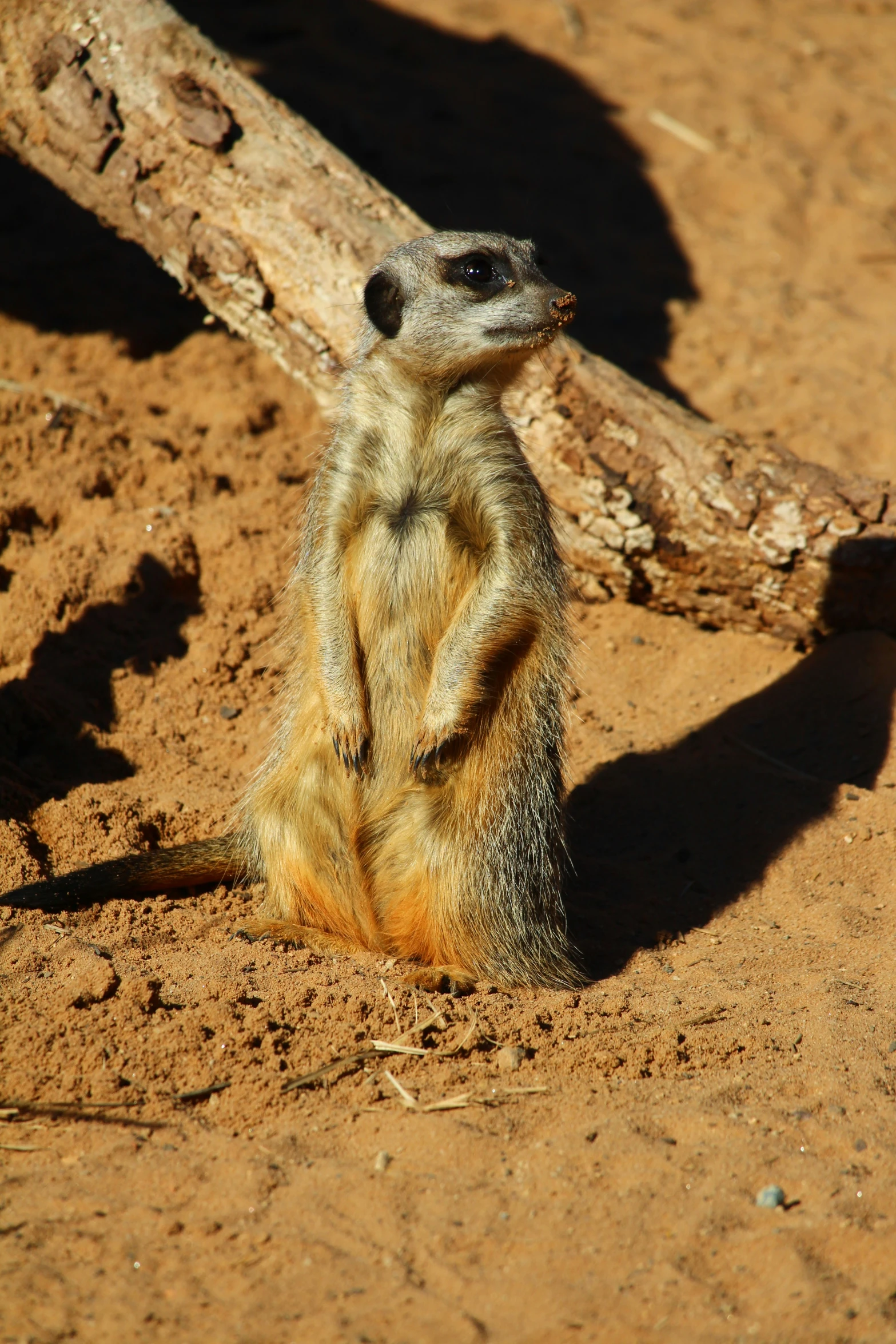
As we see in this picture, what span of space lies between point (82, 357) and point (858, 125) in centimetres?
602

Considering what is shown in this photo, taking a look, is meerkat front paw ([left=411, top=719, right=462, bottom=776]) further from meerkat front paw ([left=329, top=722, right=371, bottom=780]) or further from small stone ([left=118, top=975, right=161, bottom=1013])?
small stone ([left=118, top=975, right=161, bottom=1013])

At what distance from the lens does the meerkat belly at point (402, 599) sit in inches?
133

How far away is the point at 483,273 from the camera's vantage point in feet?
11.3

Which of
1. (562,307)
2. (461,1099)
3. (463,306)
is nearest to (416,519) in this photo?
(463,306)

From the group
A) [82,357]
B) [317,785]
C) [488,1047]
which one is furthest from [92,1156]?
[82,357]

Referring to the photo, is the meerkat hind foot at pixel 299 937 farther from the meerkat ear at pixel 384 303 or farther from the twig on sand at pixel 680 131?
the twig on sand at pixel 680 131

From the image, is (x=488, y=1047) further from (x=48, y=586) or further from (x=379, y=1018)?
(x=48, y=586)

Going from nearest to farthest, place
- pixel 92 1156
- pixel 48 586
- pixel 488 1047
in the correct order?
pixel 92 1156, pixel 488 1047, pixel 48 586

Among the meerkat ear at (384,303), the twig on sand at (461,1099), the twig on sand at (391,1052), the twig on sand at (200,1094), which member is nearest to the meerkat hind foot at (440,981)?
the twig on sand at (391,1052)

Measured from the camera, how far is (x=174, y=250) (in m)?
4.67

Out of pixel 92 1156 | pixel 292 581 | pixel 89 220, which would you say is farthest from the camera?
pixel 89 220

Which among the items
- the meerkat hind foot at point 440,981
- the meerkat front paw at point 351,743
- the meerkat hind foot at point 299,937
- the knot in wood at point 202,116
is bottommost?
the meerkat hind foot at point 299,937

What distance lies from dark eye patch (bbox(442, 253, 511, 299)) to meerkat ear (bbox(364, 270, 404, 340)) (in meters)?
0.21

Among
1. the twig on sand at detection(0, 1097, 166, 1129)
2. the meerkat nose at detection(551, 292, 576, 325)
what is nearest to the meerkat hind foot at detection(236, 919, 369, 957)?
the twig on sand at detection(0, 1097, 166, 1129)
